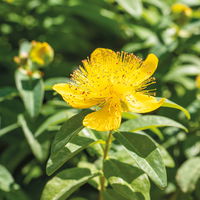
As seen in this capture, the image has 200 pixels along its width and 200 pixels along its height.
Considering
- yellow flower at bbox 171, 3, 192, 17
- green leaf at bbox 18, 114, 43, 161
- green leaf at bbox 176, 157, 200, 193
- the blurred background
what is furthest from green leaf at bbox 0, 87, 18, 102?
yellow flower at bbox 171, 3, 192, 17

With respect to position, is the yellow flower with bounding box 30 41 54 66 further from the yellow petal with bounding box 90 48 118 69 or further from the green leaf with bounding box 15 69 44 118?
the yellow petal with bounding box 90 48 118 69

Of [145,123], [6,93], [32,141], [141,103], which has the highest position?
[141,103]

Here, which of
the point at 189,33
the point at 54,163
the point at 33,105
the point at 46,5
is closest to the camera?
the point at 54,163

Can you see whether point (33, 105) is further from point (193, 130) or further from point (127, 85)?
point (193, 130)

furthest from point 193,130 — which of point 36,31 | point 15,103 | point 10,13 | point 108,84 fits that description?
point 10,13

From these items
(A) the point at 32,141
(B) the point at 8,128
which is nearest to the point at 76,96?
(A) the point at 32,141

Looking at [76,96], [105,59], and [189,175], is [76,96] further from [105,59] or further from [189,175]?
[189,175]

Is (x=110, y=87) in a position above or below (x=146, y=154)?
above
